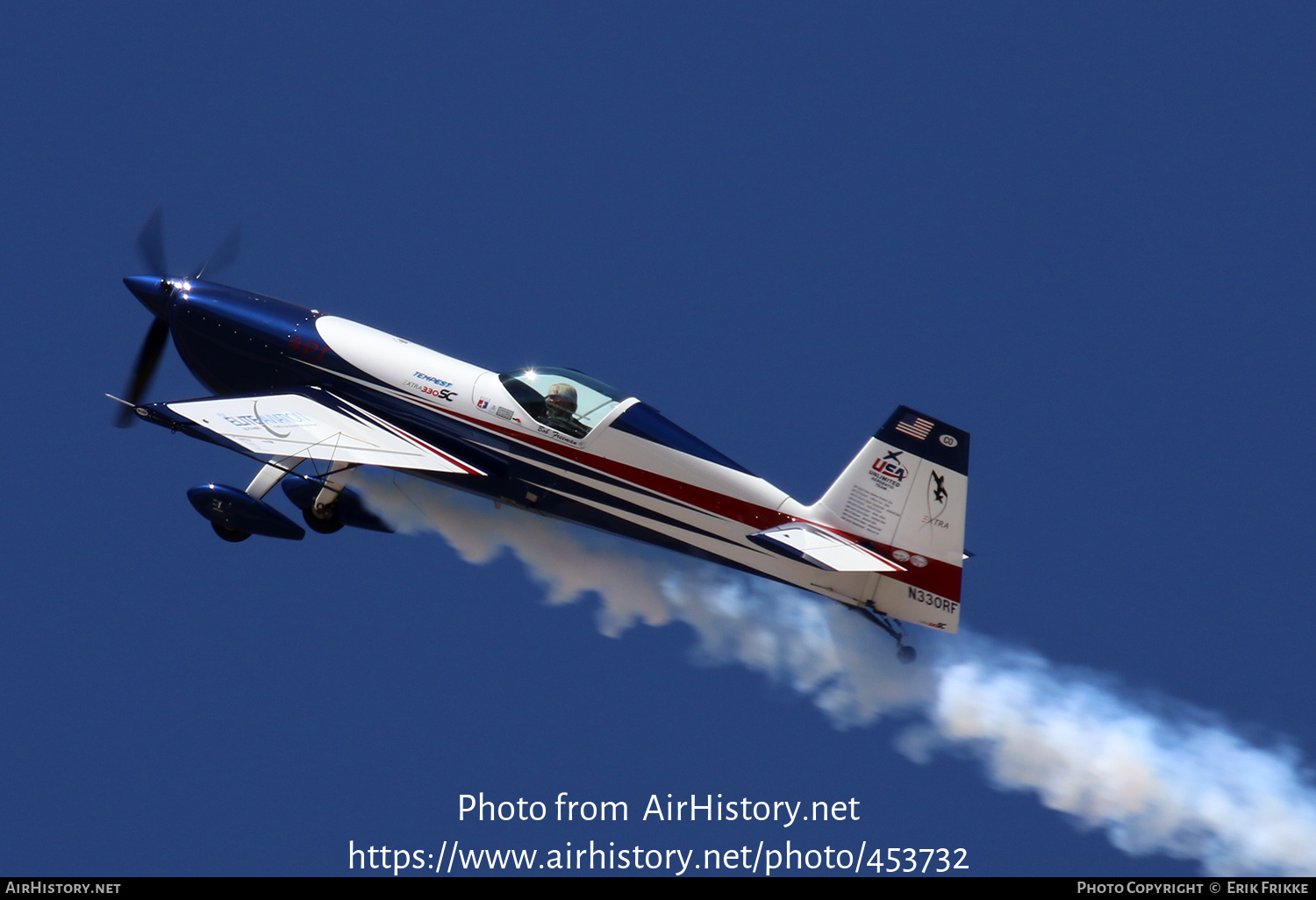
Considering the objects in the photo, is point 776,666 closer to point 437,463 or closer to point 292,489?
point 437,463

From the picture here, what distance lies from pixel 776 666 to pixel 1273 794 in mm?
5058

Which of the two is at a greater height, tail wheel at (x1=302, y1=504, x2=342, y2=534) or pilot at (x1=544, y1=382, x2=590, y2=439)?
pilot at (x1=544, y1=382, x2=590, y2=439)

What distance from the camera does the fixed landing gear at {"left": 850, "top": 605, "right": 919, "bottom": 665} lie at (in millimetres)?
17609

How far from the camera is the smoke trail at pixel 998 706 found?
56.6ft

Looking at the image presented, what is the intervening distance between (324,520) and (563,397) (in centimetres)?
283

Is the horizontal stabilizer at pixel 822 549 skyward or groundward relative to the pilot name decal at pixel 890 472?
groundward

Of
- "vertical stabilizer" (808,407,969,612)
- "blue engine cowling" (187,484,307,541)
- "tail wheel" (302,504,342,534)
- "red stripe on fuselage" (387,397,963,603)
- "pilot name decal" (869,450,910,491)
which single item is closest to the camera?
"vertical stabilizer" (808,407,969,612)

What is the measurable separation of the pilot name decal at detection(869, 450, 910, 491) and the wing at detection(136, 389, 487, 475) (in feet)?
13.4

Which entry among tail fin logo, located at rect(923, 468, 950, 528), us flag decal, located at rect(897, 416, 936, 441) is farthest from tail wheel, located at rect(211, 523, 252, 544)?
tail fin logo, located at rect(923, 468, 950, 528)

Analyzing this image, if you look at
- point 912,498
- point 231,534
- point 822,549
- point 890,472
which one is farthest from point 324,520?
point 912,498

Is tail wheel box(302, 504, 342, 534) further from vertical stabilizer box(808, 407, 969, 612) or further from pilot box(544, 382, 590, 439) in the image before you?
vertical stabilizer box(808, 407, 969, 612)

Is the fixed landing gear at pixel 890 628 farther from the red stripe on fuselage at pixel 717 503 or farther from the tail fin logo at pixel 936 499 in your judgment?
the tail fin logo at pixel 936 499

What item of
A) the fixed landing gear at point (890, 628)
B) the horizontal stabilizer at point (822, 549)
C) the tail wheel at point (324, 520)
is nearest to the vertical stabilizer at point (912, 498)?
the horizontal stabilizer at point (822, 549)

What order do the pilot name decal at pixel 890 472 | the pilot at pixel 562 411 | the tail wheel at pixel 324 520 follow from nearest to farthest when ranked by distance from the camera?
1. the pilot name decal at pixel 890 472
2. the pilot at pixel 562 411
3. the tail wheel at pixel 324 520
